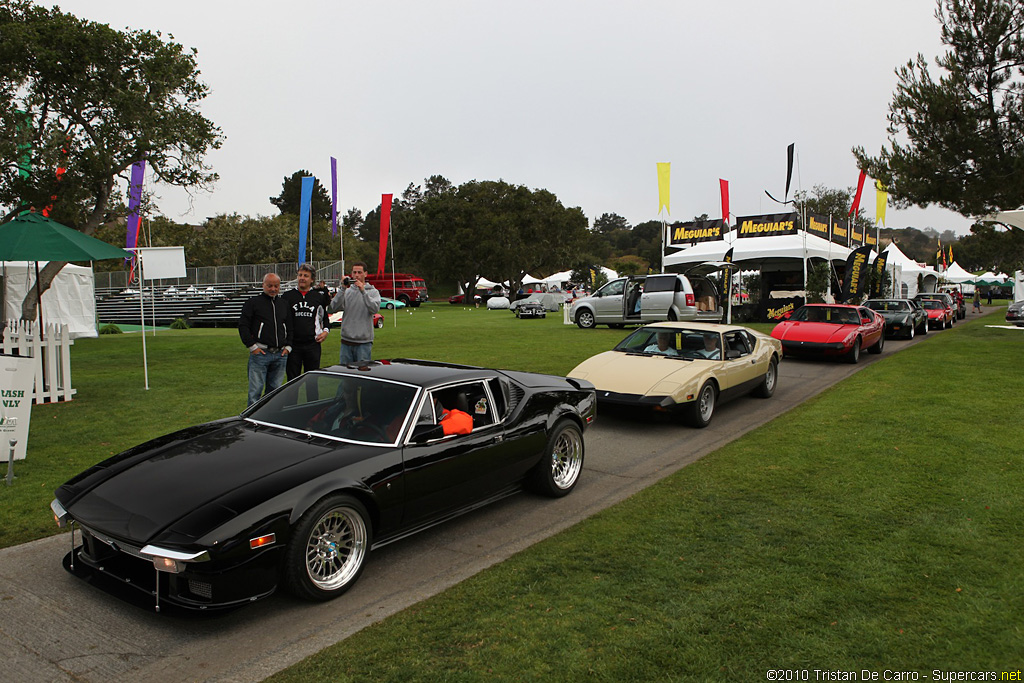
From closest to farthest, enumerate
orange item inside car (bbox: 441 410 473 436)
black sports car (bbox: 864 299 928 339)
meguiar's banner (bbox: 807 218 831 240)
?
orange item inside car (bbox: 441 410 473 436)
black sports car (bbox: 864 299 928 339)
meguiar's banner (bbox: 807 218 831 240)

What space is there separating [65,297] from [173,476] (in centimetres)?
2285

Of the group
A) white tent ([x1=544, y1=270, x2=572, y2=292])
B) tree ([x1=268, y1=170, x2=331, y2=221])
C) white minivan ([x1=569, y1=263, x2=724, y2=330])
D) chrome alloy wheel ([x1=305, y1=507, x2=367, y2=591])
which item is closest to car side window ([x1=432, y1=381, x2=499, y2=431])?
chrome alloy wheel ([x1=305, y1=507, x2=367, y2=591])

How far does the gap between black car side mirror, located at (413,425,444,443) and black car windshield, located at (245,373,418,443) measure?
120mm

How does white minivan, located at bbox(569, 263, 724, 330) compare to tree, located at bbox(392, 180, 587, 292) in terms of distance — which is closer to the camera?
white minivan, located at bbox(569, 263, 724, 330)

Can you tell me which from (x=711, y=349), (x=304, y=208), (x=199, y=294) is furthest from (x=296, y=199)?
(x=711, y=349)

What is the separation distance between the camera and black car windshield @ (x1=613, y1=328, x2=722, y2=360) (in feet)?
30.4

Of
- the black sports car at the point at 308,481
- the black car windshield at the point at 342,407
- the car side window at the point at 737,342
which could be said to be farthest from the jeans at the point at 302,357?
the car side window at the point at 737,342

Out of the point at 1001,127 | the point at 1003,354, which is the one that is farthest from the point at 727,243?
the point at 1003,354

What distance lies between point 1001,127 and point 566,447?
17.0 meters

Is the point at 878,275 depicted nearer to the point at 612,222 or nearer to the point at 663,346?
the point at 663,346

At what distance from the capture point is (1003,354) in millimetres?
14984

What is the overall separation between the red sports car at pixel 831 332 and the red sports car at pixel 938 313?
1113 cm

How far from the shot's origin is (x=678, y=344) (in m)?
9.48

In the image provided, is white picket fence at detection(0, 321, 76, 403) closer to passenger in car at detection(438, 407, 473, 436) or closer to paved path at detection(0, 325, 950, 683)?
paved path at detection(0, 325, 950, 683)
